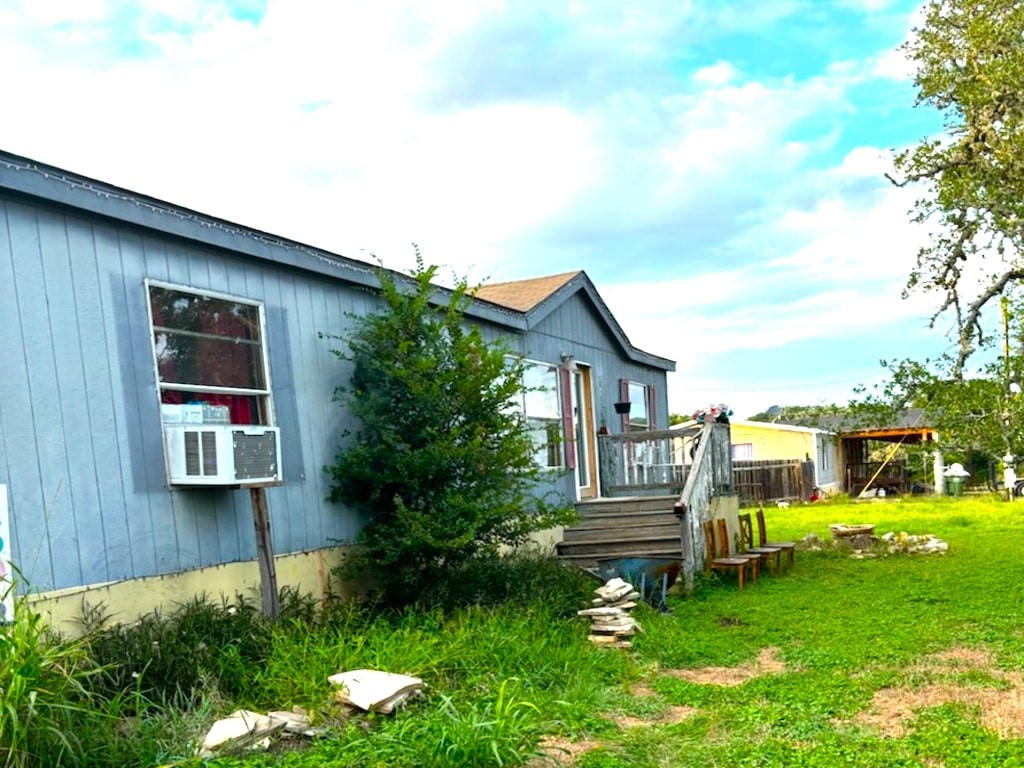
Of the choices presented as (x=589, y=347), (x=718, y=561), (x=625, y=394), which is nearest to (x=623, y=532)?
(x=718, y=561)

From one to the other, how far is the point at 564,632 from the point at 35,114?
19.2 feet

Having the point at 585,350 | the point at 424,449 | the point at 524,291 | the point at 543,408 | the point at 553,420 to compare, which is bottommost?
the point at 553,420

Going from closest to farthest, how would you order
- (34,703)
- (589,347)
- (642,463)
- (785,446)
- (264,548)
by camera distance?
(34,703)
(264,548)
(589,347)
(642,463)
(785,446)

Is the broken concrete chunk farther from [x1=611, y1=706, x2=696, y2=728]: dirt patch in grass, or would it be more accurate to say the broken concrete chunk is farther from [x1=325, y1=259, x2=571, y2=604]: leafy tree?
[x1=611, y1=706, x2=696, y2=728]: dirt patch in grass

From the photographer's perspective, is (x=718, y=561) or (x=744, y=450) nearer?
(x=718, y=561)

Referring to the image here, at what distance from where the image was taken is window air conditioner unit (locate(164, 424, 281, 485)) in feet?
19.7

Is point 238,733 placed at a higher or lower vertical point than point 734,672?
higher

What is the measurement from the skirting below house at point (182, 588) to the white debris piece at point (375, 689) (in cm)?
148

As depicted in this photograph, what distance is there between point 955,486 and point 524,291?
1770 centimetres

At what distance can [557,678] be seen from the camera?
5707mm

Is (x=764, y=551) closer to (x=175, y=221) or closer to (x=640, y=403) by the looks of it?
(x=640, y=403)

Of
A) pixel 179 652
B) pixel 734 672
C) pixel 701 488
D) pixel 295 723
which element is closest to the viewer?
pixel 295 723

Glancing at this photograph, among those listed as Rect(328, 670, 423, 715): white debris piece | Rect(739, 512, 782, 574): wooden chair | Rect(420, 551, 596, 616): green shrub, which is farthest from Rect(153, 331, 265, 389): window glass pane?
Rect(739, 512, 782, 574): wooden chair

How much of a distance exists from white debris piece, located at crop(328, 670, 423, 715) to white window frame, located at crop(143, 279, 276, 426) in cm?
233
